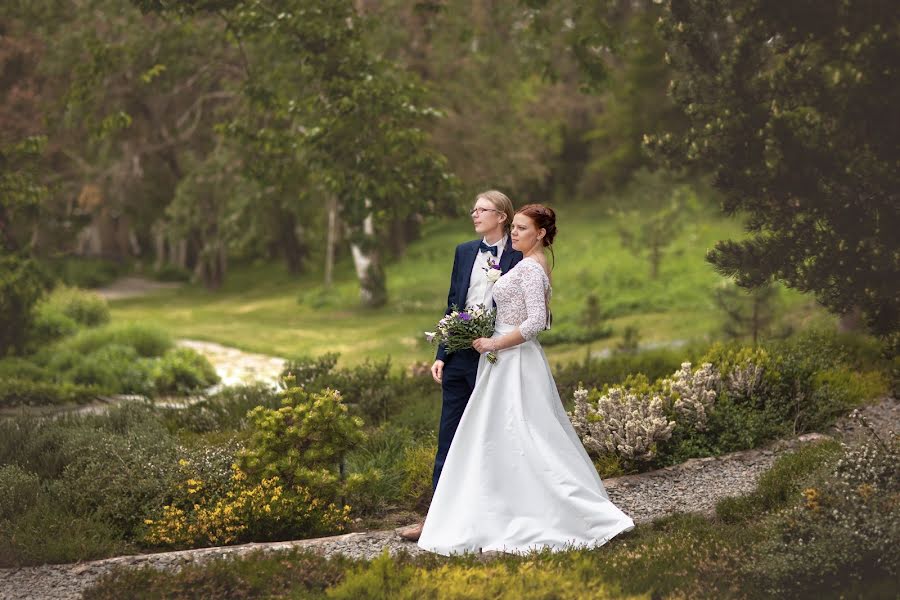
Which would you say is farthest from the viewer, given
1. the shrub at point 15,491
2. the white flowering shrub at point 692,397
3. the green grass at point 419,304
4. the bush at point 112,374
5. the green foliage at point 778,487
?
the green grass at point 419,304

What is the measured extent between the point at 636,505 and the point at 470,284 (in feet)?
6.79

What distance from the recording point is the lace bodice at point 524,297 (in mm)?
6020

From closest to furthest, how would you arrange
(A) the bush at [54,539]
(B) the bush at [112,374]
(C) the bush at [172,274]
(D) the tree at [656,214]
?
(A) the bush at [54,539] → (B) the bush at [112,374] → (D) the tree at [656,214] → (C) the bush at [172,274]

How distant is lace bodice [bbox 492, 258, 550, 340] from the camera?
6020mm

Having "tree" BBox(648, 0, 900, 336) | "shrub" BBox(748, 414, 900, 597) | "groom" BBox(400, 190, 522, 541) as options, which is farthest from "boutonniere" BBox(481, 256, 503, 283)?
"tree" BBox(648, 0, 900, 336)

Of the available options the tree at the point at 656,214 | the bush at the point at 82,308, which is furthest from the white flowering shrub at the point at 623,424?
the tree at the point at 656,214

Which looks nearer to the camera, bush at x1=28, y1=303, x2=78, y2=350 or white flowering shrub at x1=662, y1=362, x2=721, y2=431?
white flowering shrub at x1=662, y1=362, x2=721, y2=431

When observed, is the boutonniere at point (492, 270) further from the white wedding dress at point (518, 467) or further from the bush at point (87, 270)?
the bush at point (87, 270)

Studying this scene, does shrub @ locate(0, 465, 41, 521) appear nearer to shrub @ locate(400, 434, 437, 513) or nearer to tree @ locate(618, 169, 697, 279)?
shrub @ locate(400, 434, 437, 513)

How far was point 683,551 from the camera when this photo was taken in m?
5.77

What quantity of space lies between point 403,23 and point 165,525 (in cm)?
2349

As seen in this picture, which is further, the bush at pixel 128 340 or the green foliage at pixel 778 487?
the bush at pixel 128 340

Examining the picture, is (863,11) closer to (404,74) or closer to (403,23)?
(404,74)

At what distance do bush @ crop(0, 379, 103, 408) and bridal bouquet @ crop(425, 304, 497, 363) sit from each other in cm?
805
